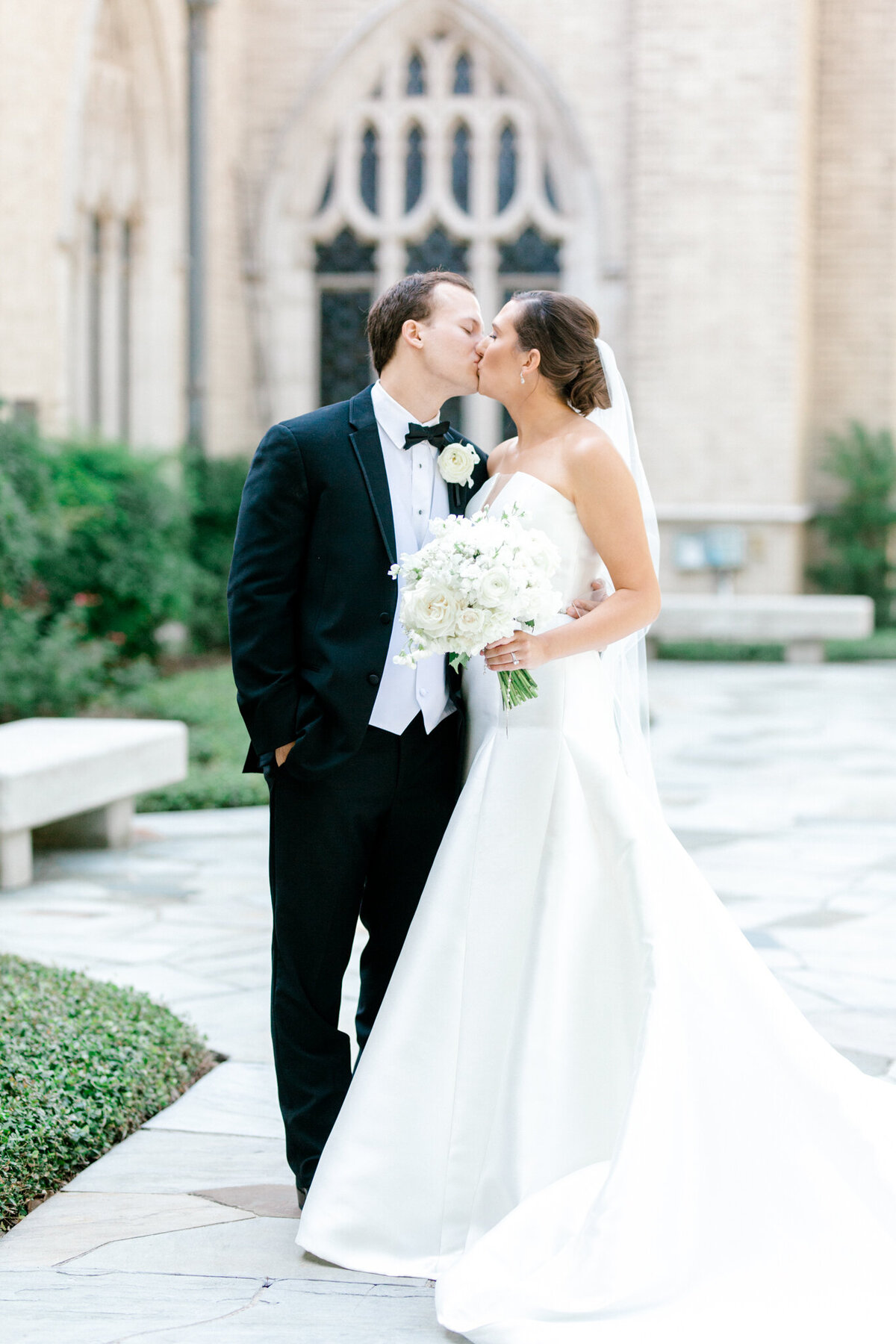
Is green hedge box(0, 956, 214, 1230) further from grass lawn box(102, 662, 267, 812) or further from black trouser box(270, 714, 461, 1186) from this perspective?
grass lawn box(102, 662, 267, 812)

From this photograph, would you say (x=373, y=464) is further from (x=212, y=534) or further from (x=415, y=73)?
(x=415, y=73)

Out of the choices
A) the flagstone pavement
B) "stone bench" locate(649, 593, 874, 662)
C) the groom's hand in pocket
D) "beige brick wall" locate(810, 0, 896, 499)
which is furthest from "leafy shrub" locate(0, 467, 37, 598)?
"beige brick wall" locate(810, 0, 896, 499)

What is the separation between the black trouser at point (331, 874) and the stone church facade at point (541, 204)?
10949mm

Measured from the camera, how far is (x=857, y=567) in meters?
15.7

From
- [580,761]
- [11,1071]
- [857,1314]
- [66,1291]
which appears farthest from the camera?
[11,1071]

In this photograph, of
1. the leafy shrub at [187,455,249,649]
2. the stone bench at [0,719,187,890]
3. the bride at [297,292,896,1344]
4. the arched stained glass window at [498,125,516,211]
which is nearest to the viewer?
the bride at [297,292,896,1344]

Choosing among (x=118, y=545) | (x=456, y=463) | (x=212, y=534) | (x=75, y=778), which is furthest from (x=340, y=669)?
(x=212, y=534)

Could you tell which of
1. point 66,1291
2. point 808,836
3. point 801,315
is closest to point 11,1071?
point 66,1291

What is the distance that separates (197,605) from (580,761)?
34.2ft

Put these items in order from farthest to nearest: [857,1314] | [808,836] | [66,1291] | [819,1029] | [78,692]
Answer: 1. [78,692]
2. [808,836]
3. [819,1029]
4. [66,1291]
5. [857,1314]

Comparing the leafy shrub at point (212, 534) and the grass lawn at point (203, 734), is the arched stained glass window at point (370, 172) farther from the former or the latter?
the grass lawn at point (203, 734)

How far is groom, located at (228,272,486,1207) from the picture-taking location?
293 centimetres

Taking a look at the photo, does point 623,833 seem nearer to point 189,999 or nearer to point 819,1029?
point 819,1029

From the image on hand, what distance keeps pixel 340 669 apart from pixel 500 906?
54cm
